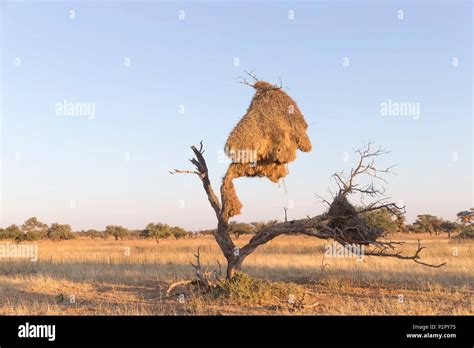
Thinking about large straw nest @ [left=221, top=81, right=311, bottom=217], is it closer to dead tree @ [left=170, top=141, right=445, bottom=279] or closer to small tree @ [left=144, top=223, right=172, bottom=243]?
dead tree @ [left=170, top=141, right=445, bottom=279]

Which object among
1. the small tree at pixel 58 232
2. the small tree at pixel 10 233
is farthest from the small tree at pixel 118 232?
the small tree at pixel 10 233

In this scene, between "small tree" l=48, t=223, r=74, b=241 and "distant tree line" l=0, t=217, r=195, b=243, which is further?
"small tree" l=48, t=223, r=74, b=241

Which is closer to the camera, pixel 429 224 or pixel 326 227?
pixel 326 227

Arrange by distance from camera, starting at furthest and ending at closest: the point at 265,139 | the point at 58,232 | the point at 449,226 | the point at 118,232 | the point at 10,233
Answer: the point at 118,232 → the point at 449,226 → the point at 58,232 → the point at 10,233 → the point at 265,139

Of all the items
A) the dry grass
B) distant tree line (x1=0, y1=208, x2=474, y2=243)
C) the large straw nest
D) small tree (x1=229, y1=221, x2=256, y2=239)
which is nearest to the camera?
the dry grass

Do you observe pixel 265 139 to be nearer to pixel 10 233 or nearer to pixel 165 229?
pixel 10 233

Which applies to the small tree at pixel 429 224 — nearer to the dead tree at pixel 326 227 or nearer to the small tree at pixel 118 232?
the small tree at pixel 118 232

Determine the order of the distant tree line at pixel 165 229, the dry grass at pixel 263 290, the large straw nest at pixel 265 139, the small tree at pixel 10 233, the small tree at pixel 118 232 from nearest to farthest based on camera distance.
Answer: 1. the dry grass at pixel 263 290
2. the large straw nest at pixel 265 139
3. the small tree at pixel 10 233
4. the distant tree line at pixel 165 229
5. the small tree at pixel 118 232

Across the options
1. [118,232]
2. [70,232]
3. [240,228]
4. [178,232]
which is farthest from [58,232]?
[240,228]

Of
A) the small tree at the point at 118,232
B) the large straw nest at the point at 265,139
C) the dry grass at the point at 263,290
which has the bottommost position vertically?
the small tree at the point at 118,232

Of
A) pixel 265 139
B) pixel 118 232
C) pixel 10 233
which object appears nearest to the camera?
pixel 265 139

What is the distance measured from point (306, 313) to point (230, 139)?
5795 millimetres

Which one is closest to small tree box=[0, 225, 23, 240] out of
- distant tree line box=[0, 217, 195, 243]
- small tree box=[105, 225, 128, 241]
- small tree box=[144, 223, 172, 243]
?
distant tree line box=[0, 217, 195, 243]
